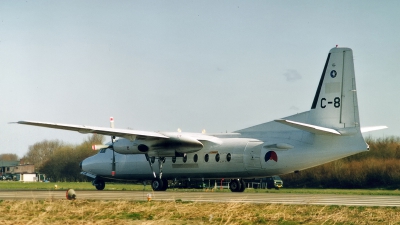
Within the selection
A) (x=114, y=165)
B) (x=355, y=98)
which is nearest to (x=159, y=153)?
(x=114, y=165)

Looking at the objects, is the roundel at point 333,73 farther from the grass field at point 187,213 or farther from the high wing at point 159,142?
the grass field at point 187,213

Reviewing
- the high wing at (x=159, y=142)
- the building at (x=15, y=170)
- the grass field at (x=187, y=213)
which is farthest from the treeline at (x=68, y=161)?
the building at (x=15, y=170)

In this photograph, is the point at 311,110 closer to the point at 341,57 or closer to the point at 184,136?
the point at 341,57

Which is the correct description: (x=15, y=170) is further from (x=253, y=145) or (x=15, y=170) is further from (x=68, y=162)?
(x=253, y=145)

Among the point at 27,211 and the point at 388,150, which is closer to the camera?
the point at 27,211

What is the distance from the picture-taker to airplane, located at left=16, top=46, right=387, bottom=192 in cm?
3072

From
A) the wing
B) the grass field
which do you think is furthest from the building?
the grass field

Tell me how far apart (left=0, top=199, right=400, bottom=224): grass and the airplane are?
26.7ft

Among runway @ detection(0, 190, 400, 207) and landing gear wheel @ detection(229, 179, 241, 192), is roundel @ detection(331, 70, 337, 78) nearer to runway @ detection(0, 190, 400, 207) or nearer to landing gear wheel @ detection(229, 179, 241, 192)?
runway @ detection(0, 190, 400, 207)

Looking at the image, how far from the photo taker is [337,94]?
31.1m

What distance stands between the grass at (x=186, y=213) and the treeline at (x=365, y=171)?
24.0 metres

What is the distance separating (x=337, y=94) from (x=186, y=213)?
14.7 m

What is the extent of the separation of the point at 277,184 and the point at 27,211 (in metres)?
29.4

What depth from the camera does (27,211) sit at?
66.4 ft
